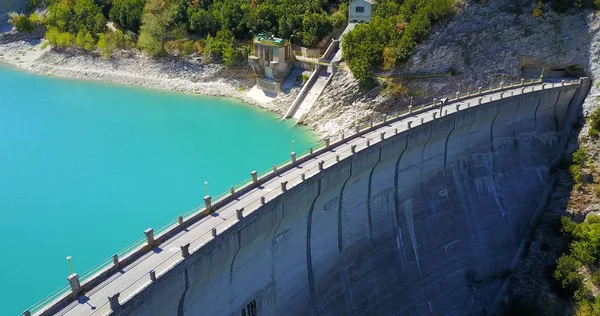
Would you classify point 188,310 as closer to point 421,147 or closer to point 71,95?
point 421,147

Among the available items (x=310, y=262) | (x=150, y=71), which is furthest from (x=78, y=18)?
(x=310, y=262)

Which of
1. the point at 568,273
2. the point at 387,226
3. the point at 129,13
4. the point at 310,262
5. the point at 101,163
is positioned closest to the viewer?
the point at 310,262

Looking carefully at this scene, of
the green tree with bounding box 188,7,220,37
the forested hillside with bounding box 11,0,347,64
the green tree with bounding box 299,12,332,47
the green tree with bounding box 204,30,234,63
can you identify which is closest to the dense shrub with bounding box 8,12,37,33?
the forested hillside with bounding box 11,0,347,64

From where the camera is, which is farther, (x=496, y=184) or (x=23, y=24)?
(x=23, y=24)

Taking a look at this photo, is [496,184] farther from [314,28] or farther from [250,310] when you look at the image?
[314,28]

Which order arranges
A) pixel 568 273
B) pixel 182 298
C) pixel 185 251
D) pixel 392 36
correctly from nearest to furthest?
pixel 185 251 → pixel 182 298 → pixel 568 273 → pixel 392 36
